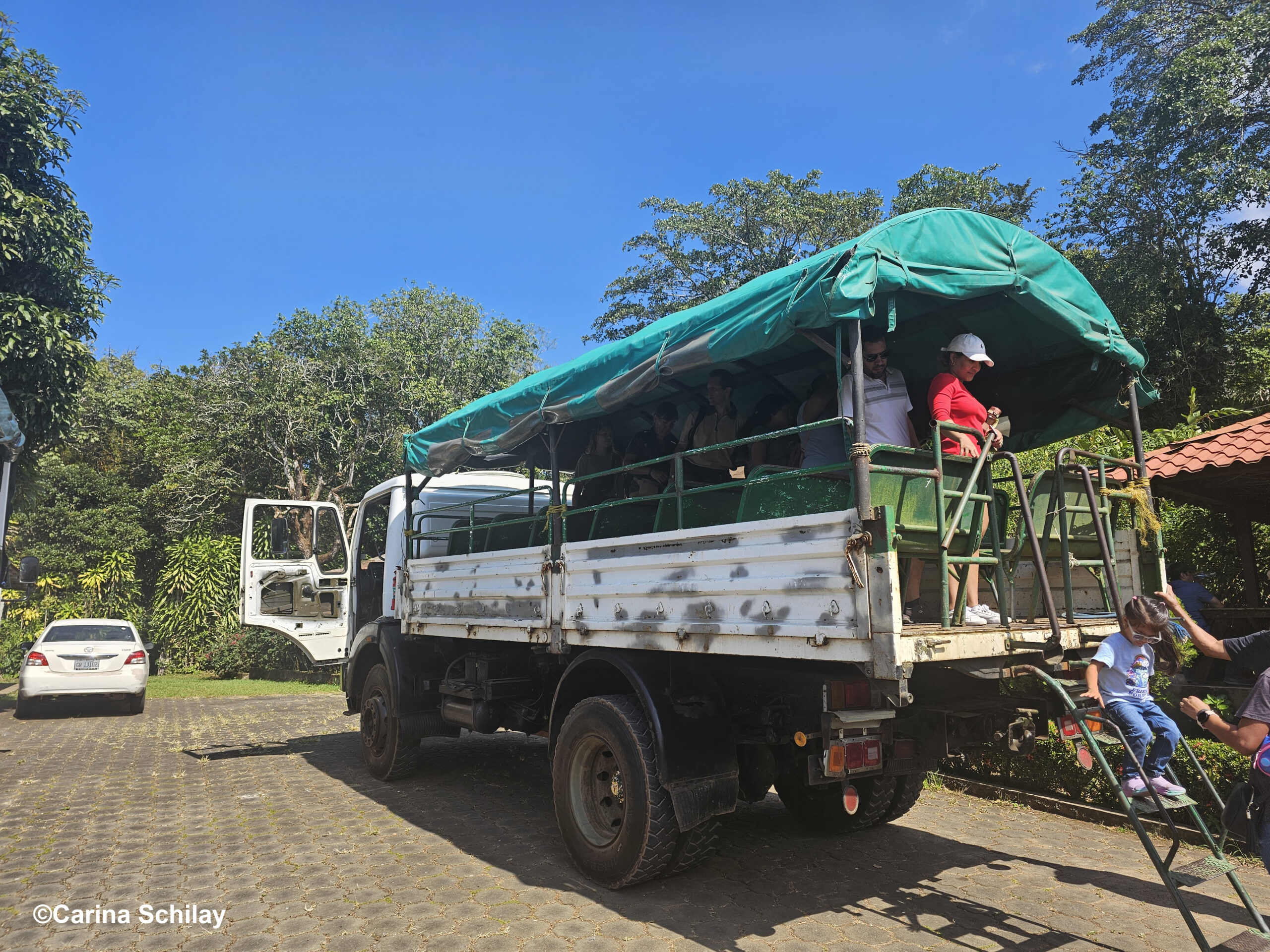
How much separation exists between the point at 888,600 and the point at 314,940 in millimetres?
3195

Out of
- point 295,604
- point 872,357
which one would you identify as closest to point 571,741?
point 872,357

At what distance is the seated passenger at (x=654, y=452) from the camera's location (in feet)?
19.5

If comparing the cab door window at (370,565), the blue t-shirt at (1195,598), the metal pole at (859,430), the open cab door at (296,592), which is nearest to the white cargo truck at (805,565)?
the metal pole at (859,430)

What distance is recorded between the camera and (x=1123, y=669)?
4.08 m

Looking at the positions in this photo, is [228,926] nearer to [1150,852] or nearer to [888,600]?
[888,600]

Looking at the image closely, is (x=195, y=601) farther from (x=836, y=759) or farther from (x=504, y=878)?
(x=836, y=759)

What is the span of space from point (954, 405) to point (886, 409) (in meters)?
0.39

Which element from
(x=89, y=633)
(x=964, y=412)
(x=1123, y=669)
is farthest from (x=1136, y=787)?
(x=89, y=633)

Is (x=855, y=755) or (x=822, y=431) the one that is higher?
(x=822, y=431)

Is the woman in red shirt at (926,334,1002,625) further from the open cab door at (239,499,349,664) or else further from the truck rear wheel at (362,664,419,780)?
the open cab door at (239,499,349,664)

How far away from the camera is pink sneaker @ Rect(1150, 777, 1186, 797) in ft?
11.8

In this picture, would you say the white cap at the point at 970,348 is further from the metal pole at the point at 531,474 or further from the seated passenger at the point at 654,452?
the metal pole at the point at 531,474

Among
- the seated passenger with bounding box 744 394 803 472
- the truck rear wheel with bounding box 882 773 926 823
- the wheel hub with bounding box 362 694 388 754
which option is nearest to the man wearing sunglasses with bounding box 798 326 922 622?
the seated passenger with bounding box 744 394 803 472

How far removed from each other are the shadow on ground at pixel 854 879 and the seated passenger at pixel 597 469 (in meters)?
2.44
